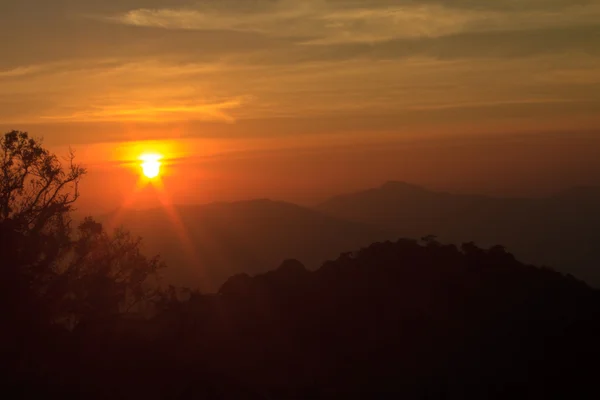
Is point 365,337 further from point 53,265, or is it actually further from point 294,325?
point 53,265

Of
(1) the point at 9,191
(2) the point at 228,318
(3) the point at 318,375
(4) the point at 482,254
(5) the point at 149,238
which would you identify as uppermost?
(5) the point at 149,238

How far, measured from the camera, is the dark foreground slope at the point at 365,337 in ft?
77.6

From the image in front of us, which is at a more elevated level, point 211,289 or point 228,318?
point 211,289

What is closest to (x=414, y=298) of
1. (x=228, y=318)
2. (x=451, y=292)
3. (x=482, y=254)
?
(x=451, y=292)

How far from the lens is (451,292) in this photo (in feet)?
105

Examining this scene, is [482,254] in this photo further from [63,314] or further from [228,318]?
[63,314]

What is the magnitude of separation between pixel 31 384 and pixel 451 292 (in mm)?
18989

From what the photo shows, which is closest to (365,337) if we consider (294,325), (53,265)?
(294,325)

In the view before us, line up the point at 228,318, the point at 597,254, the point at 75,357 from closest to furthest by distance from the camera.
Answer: the point at 75,357 → the point at 228,318 → the point at 597,254

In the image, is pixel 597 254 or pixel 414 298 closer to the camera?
pixel 414 298

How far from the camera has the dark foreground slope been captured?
23641 mm

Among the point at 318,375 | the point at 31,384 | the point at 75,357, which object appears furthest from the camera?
the point at 318,375

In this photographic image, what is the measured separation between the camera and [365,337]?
95.8 feet

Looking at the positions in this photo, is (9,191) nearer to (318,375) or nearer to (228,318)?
(228,318)
